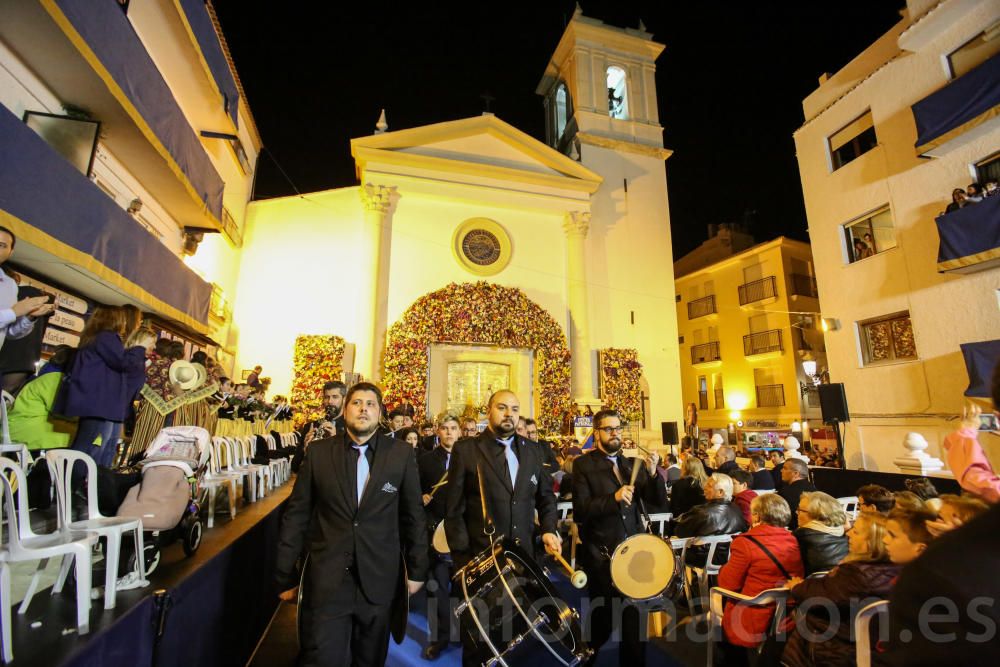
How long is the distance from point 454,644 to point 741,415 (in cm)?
2420

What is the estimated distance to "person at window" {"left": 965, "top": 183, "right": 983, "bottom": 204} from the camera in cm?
965

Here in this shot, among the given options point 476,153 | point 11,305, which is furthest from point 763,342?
point 11,305

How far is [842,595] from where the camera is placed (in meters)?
2.56

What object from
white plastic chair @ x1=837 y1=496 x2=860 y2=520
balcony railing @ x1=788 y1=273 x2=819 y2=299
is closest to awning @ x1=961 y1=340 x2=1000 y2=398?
white plastic chair @ x1=837 y1=496 x2=860 y2=520

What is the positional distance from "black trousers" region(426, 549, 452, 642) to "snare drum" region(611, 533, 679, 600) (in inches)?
64.4

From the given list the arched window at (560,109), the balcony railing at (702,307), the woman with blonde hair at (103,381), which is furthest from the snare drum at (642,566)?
the balcony railing at (702,307)

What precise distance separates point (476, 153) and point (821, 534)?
15.5m

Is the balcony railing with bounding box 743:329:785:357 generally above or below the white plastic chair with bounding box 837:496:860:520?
above

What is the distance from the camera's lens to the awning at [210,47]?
9.37 meters

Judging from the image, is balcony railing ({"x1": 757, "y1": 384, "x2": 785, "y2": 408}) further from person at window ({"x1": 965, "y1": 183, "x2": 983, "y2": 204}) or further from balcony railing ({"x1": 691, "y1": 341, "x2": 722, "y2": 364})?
person at window ({"x1": 965, "y1": 183, "x2": 983, "y2": 204})

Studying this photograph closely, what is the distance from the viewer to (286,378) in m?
13.7

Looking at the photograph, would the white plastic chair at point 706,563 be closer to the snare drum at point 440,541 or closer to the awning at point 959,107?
the snare drum at point 440,541

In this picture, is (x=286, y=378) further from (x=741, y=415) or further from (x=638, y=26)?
(x=741, y=415)

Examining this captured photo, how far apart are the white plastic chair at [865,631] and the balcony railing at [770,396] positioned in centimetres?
2379
